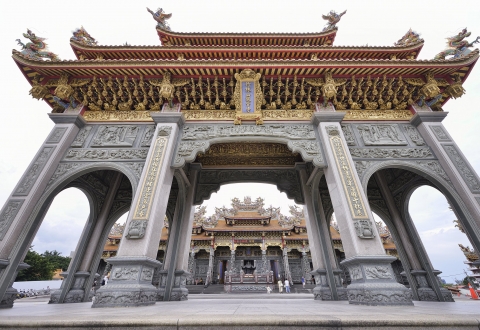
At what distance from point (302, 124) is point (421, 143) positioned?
3.42m

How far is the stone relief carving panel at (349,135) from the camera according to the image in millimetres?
6520

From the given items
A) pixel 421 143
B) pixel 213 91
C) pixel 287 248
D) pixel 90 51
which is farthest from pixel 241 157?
pixel 287 248

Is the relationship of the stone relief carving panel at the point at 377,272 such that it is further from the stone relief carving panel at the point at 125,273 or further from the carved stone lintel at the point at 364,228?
the stone relief carving panel at the point at 125,273

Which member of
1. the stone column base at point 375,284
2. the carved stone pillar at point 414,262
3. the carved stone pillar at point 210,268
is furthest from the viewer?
the carved stone pillar at point 210,268

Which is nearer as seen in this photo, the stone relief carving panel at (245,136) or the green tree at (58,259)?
the stone relief carving panel at (245,136)

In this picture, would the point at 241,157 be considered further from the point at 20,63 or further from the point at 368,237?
the point at 20,63

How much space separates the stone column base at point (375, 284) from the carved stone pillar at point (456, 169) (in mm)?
2587

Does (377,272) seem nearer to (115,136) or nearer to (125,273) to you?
(125,273)

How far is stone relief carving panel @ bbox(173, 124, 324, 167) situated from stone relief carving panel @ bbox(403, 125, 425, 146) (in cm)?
285

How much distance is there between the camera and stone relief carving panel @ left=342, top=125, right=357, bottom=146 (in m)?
6.52

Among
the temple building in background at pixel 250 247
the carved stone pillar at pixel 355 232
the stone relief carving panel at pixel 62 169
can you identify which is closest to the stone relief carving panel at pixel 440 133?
the carved stone pillar at pixel 355 232

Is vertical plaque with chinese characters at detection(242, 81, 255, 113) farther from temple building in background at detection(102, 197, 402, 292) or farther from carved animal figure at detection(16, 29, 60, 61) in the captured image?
temple building in background at detection(102, 197, 402, 292)

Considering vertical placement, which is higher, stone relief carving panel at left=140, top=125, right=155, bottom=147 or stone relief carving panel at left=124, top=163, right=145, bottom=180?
stone relief carving panel at left=140, top=125, right=155, bottom=147

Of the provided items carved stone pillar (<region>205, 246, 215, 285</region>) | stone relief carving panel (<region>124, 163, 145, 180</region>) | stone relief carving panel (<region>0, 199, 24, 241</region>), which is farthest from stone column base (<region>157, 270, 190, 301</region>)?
carved stone pillar (<region>205, 246, 215, 285</region>)
